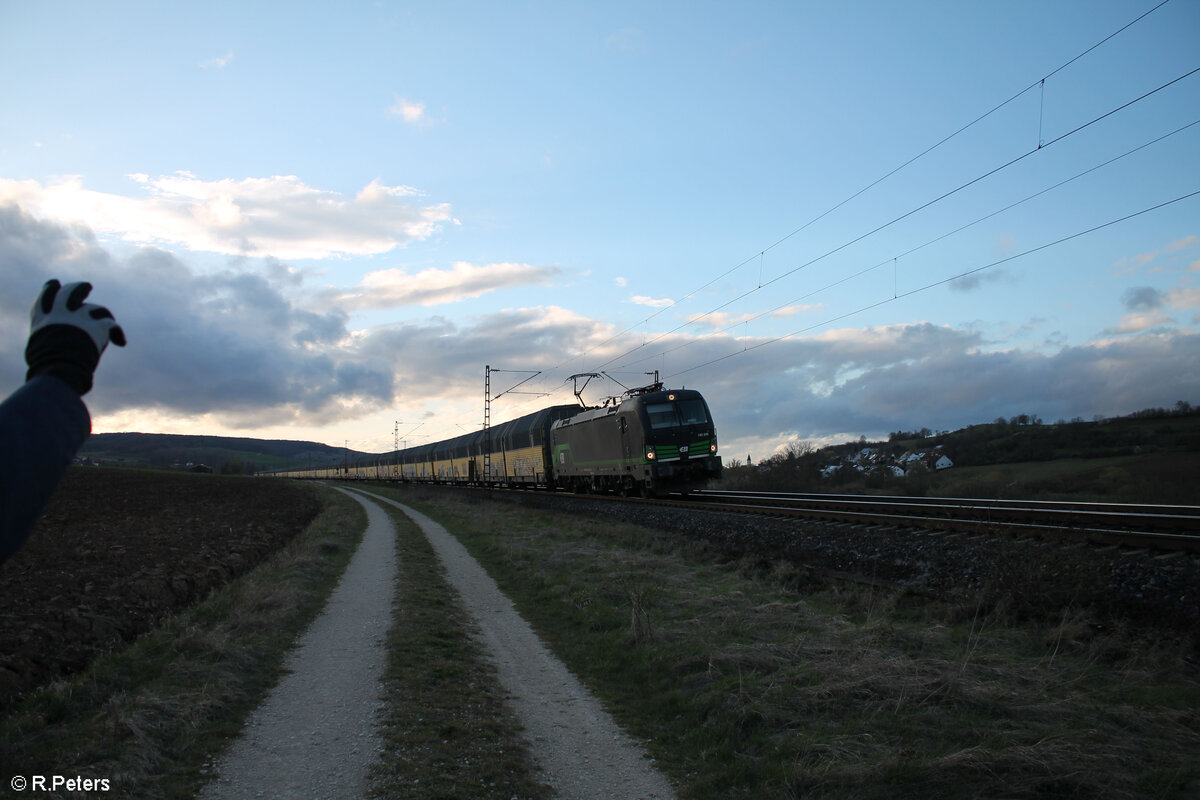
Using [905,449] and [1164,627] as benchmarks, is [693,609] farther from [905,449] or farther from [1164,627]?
[905,449]

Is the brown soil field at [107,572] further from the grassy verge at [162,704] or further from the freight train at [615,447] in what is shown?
the freight train at [615,447]

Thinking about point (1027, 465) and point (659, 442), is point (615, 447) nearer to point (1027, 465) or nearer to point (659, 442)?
point (659, 442)

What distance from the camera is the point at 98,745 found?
4.95 metres

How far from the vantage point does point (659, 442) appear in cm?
2355

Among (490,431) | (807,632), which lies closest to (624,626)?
(807,632)

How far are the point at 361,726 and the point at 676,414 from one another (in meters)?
19.3

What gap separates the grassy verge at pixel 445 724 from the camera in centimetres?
449

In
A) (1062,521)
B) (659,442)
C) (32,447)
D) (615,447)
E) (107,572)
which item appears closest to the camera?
(32,447)

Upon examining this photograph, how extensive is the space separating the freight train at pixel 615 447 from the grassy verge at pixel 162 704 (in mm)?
14968

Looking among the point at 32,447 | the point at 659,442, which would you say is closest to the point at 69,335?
the point at 32,447

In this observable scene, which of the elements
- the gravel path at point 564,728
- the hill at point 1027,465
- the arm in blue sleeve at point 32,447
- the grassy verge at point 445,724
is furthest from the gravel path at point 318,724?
the hill at point 1027,465

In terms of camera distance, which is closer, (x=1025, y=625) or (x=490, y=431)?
(x=1025, y=625)

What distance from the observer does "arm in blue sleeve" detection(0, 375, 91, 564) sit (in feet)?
5.55

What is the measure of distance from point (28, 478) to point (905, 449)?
4791 cm
